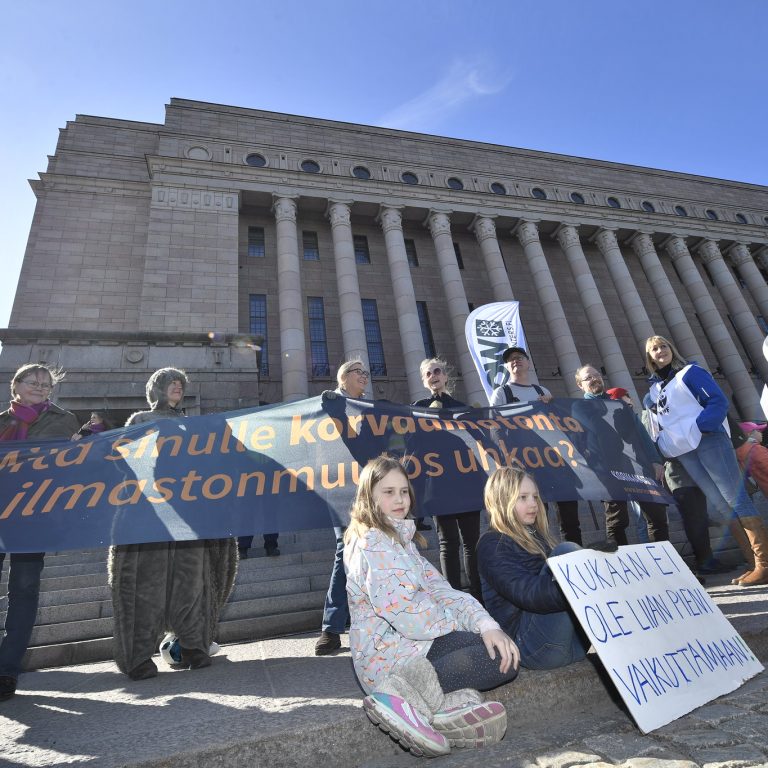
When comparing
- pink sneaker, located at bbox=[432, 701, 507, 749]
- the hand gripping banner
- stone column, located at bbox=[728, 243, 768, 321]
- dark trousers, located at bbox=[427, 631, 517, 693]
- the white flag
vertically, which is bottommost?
pink sneaker, located at bbox=[432, 701, 507, 749]

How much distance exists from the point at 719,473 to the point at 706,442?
13.2 inches

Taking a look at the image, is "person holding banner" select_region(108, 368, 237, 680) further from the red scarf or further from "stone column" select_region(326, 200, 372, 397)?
"stone column" select_region(326, 200, 372, 397)

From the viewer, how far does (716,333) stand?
2291 cm

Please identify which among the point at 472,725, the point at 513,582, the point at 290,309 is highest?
the point at 290,309

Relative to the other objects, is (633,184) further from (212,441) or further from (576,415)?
(212,441)

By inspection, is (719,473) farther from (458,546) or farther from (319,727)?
(319,727)

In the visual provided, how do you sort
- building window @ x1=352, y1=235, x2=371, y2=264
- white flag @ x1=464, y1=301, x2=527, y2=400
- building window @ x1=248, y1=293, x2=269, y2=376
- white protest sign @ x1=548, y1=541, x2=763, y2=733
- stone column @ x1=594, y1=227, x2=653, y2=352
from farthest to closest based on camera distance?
building window @ x1=352, y1=235, x2=371, y2=264 < stone column @ x1=594, y1=227, x2=653, y2=352 < building window @ x1=248, y1=293, x2=269, y2=376 < white flag @ x1=464, y1=301, x2=527, y2=400 < white protest sign @ x1=548, y1=541, x2=763, y2=733

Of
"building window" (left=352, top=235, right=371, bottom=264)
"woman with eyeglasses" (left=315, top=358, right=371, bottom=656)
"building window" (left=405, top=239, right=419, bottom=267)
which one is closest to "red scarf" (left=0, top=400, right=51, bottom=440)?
"woman with eyeglasses" (left=315, top=358, right=371, bottom=656)

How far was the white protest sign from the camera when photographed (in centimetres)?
216

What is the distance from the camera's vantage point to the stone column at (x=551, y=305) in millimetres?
19783

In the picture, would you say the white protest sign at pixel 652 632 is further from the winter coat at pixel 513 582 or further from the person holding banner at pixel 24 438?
the person holding banner at pixel 24 438

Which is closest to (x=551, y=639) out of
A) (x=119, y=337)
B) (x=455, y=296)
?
(x=119, y=337)

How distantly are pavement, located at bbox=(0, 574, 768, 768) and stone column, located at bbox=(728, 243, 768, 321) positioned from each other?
1154 inches

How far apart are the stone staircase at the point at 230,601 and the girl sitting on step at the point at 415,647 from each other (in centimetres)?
311
